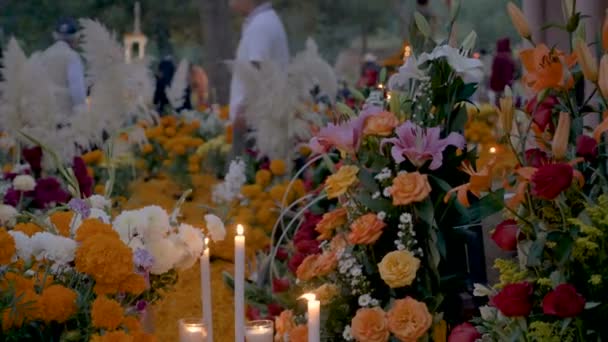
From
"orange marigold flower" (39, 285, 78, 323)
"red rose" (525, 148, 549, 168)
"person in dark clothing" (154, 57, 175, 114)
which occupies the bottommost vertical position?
"orange marigold flower" (39, 285, 78, 323)

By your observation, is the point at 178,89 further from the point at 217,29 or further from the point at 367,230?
the point at 217,29

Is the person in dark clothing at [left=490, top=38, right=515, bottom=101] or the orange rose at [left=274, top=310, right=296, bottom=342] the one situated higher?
the person in dark clothing at [left=490, top=38, right=515, bottom=101]

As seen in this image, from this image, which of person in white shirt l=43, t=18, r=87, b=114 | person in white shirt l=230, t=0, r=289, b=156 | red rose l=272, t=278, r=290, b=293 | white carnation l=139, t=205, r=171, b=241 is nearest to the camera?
white carnation l=139, t=205, r=171, b=241

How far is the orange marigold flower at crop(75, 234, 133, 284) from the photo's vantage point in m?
2.23

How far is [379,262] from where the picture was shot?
2719 millimetres

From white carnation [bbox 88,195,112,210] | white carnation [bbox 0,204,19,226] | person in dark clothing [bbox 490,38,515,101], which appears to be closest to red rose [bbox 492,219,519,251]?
white carnation [bbox 88,195,112,210]

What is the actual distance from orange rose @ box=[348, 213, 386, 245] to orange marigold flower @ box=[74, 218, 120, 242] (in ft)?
1.91

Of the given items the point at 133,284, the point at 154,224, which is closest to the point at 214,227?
the point at 154,224

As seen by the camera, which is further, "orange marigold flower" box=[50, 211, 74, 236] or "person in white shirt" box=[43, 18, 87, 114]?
"person in white shirt" box=[43, 18, 87, 114]

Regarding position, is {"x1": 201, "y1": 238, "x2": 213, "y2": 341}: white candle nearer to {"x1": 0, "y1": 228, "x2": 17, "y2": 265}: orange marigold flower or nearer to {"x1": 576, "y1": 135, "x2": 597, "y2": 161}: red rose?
{"x1": 0, "y1": 228, "x2": 17, "y2": 265}: orange marigold flower

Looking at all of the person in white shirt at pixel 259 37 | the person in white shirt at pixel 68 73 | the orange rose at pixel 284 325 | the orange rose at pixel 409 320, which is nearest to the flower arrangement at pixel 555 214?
the orange rose at pixel 409 320

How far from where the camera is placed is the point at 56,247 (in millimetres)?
2287

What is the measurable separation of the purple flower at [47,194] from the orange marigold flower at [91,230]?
77.1 inches

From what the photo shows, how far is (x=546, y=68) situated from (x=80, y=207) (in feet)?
3.24
